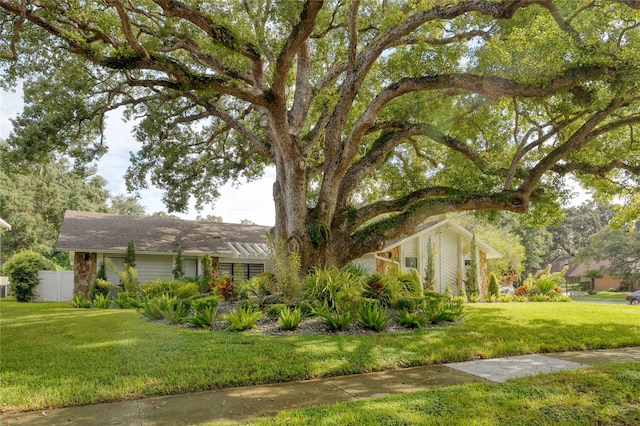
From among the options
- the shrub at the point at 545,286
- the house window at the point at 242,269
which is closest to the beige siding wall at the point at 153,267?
the house window at the point at 242,269

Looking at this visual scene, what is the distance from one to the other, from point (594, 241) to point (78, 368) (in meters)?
44.8

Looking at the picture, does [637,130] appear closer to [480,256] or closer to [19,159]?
[480,256]

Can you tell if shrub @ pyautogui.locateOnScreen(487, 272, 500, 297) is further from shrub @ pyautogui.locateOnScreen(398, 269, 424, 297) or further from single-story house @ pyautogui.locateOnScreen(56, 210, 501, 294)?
shrub @ pyautogui.locateOnScreen(398, 269, 424, 297)

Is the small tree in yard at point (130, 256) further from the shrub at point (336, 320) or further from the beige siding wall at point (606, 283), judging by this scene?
the beige siding wall at point (606, 283)

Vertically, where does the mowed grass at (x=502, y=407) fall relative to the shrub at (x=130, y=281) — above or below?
below

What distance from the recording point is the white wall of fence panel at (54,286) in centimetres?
2250

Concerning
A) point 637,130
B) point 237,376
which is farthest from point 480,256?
point 237,376

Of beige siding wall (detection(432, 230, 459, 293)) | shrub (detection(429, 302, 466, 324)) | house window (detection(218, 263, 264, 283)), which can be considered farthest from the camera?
beige siding wall (detection(432, 230, 459, 293))

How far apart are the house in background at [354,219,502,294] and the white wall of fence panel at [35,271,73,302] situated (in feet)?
51.5

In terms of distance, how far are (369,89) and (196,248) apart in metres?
11.4

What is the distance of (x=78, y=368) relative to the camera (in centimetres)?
574

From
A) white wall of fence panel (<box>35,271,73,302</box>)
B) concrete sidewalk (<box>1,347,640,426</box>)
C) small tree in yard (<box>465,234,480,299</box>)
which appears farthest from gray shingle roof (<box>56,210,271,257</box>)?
concrete sidewalk (<box>1,347,640,426</box>)

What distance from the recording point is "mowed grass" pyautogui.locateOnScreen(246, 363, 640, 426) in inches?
150

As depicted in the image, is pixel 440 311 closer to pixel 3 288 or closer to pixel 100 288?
pixel 100 288
